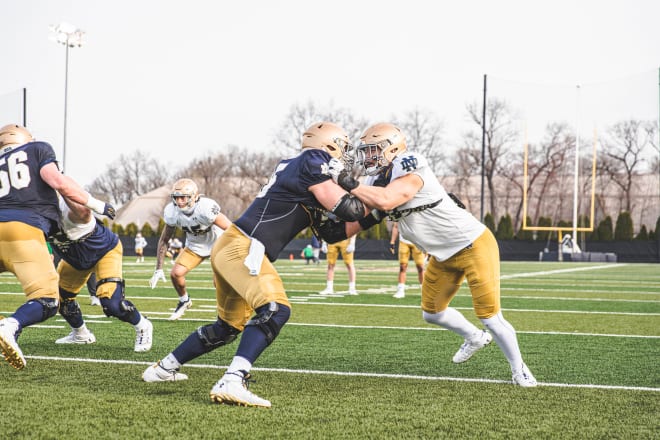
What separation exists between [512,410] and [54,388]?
111 inches

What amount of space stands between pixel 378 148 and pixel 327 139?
0.57 meters

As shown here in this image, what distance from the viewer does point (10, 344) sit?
4996 millimetres

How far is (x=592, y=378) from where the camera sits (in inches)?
225

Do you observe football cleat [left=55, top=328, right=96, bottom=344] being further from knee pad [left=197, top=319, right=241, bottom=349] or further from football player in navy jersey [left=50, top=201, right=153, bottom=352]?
knee pad [left=197, top=319, right=241, bottom=349]

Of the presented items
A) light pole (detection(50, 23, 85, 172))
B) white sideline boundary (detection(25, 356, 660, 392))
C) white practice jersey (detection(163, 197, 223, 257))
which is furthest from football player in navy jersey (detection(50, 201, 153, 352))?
light pole (detection(50, 23, 85, 172))

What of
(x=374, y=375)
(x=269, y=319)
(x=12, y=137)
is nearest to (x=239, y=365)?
(x=269, y=319)

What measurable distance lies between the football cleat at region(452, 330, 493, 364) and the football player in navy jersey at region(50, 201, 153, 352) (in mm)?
2650

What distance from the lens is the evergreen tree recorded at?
47531 mm

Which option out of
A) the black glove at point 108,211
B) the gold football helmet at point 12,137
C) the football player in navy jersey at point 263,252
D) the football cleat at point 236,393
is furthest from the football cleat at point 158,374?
the gold football helmet at point 12,137

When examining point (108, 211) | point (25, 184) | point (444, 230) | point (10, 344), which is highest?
point (25, 184)

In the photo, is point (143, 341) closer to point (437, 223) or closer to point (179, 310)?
point (437, 223)

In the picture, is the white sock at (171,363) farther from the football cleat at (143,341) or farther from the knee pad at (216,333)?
the football cleat at (143,341)

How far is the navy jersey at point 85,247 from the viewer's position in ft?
22.1

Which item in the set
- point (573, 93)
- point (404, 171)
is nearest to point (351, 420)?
point (404, 171)
